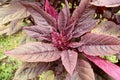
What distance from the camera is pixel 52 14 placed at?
92cm

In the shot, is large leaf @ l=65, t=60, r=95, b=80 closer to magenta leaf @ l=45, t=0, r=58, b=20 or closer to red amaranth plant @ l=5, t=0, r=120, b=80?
red amaranth plant @ l=5, t=0, r=120, b=80

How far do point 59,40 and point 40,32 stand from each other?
74 millimetres

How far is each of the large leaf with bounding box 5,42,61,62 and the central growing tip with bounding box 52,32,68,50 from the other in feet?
0.05

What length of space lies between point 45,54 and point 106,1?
10.6 inches

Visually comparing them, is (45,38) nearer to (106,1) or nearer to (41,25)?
(41,25)

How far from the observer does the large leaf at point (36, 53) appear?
0.79 metres

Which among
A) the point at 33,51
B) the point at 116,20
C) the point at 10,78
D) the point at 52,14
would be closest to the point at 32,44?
the point at 33,51

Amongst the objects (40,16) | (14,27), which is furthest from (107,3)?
(14,27)

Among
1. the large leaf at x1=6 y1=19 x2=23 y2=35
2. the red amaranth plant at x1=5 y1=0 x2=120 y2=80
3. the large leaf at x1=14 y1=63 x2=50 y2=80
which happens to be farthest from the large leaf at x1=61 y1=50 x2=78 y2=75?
the large leaf at x1=6 y1=19 x2=23 y2=35

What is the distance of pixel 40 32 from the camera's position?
0.89 meters

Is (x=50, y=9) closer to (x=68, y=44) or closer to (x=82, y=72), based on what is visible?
(x=68, y=44)

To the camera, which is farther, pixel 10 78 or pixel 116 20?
pixel 10 78

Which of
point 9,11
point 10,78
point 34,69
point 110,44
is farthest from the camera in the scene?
point 10,78

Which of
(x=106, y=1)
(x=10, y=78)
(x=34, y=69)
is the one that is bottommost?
(x=10, y=78)
